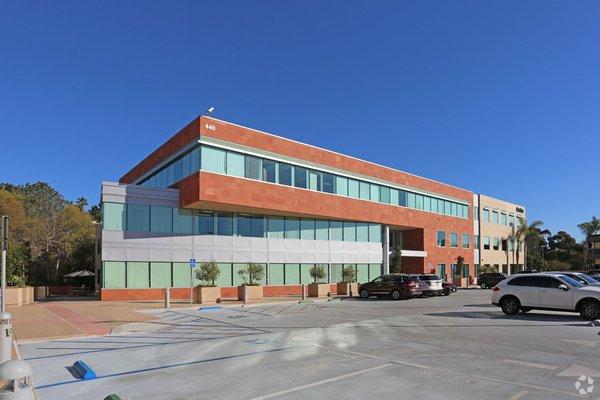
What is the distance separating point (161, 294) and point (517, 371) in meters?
27.8

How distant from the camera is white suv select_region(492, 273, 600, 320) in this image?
59.2ft

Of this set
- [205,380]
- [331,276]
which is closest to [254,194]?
[331,276]

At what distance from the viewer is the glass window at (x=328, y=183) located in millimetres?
42084

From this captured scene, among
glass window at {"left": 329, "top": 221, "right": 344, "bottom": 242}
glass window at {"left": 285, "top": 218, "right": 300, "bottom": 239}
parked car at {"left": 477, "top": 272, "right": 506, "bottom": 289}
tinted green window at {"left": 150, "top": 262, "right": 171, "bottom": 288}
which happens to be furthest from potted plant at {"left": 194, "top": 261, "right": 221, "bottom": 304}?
parked car at {"left": 477, "top": 272, "right": 506, "bottom": 289}

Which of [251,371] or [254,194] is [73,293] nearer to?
[254,194]

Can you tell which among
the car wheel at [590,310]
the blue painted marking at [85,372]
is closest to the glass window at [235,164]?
the car wheel at [590,310]

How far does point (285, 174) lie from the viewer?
127ft

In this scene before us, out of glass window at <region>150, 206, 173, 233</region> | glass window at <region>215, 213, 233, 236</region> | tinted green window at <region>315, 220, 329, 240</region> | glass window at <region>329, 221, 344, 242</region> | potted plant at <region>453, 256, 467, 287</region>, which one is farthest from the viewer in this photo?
potted plant at <region>453, 256, 467, 287</region>

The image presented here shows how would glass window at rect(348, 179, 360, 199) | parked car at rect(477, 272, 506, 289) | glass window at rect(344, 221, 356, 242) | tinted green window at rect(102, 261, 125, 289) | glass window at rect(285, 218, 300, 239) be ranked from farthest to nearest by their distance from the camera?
parked car at rect(477, 272, 506, 289)
glass window at rect(344, 221, 356, 242)
glass window at rect(348, 179, 360, 199)
glass window at rect(285, 218, 300, 239)
tinted green window at rect(102, 261, 125, 289)

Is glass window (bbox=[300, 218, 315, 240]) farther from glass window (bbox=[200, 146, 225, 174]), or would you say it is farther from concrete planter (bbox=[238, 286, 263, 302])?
glass window (bbox=[200, 146, 225, 174])

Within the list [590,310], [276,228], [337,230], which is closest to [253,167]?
[276,228]

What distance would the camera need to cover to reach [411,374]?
911 centimetres

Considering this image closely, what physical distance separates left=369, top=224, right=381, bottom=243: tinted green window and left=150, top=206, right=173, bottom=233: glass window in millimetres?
20577

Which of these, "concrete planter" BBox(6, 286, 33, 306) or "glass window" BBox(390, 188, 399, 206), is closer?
"concrete planter" BBox(6, 286, 33, 306)
